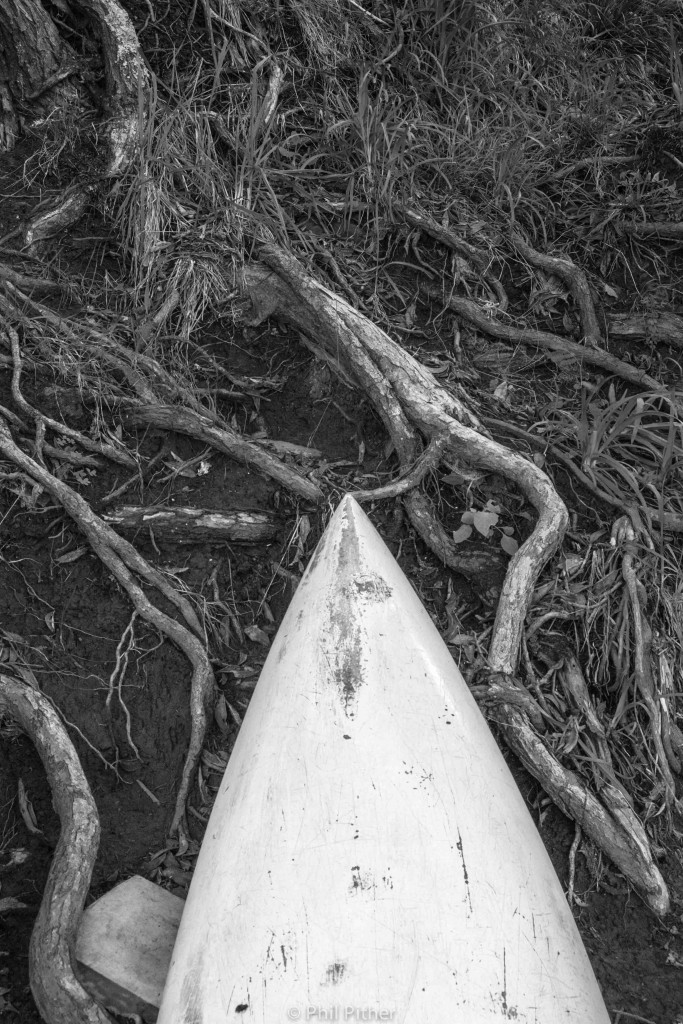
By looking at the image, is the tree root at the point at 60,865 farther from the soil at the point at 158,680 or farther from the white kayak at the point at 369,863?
the white kayak at the point at 369,863

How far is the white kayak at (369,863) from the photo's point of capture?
131cm

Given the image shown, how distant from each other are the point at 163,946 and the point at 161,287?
1.93 meters

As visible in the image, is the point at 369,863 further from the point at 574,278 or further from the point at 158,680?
the point at 574,278

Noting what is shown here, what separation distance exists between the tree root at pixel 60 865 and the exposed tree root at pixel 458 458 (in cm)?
106

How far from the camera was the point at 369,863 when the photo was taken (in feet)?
4.54

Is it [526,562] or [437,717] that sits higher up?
[437,717]

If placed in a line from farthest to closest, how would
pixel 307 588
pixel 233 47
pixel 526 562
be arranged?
pixel 233 47
pixel 526 562
pixel 307 588

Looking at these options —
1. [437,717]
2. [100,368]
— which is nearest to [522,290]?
[100,368]

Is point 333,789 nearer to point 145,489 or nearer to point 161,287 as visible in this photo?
point 145,489

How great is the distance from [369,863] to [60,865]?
77cm

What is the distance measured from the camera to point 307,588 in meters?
1.79

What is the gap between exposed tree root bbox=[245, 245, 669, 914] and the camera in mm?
1892

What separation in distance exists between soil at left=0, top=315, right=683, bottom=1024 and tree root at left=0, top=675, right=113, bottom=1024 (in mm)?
103

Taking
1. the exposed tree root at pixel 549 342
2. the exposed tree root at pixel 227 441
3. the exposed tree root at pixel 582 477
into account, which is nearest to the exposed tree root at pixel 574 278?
the exposed tree root at pixel 549 342
